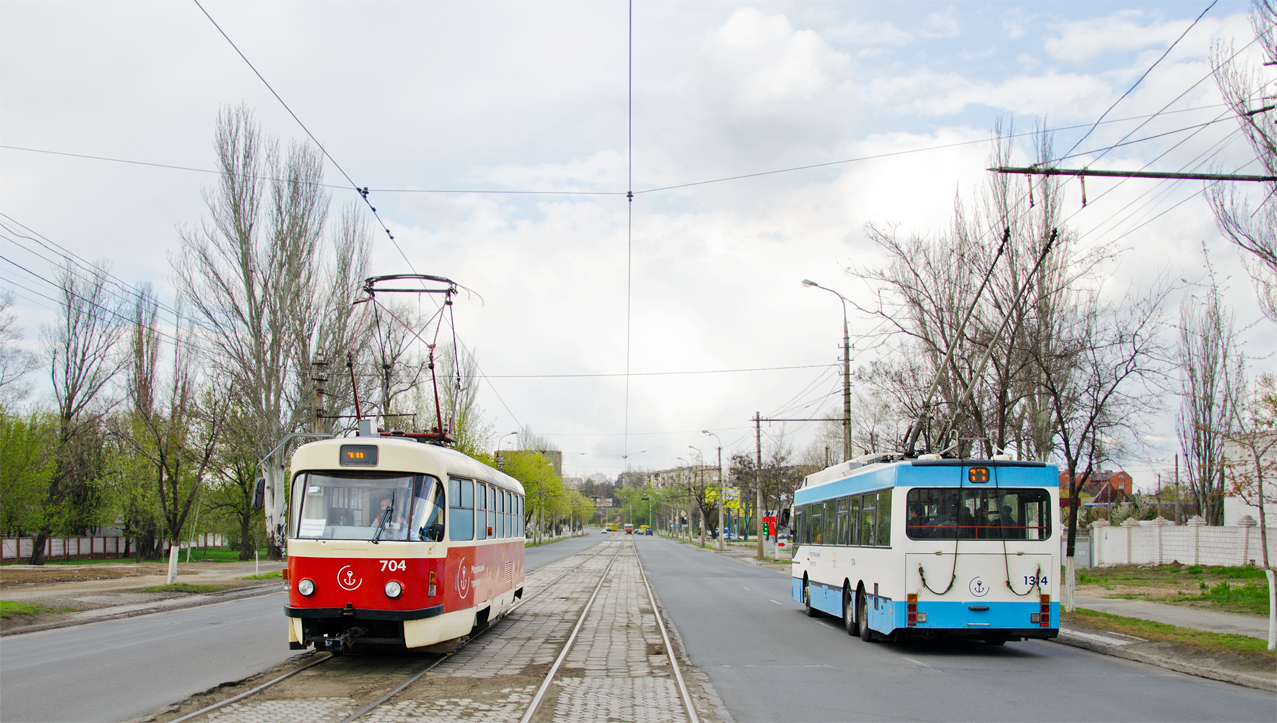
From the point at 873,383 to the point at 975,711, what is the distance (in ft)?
61.3

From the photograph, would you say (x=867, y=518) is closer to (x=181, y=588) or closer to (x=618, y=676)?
(x=618, y=676)

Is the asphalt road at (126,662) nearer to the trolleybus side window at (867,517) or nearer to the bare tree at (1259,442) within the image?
the trolleybus side window at (867,517)

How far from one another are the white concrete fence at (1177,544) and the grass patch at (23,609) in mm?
34855

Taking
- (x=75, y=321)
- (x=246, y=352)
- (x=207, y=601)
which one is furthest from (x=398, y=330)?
(x=207, y=601)

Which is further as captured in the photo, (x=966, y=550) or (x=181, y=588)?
(x=181, y=588)

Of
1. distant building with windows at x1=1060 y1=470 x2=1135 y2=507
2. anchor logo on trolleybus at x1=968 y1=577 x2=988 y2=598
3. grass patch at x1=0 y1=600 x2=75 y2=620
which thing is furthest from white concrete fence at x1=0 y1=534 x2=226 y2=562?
distant building with windows at x1=1060 y1=470 x2=1135 y2=507

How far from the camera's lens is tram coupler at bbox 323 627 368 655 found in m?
10.6

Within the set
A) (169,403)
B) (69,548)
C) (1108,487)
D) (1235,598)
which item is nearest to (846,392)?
(1235,598)

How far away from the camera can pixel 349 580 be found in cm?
1065

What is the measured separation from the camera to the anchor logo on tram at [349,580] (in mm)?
10633

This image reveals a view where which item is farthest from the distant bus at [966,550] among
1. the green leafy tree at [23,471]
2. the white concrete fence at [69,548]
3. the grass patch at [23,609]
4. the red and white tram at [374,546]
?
the green leafy tree at [23,471]

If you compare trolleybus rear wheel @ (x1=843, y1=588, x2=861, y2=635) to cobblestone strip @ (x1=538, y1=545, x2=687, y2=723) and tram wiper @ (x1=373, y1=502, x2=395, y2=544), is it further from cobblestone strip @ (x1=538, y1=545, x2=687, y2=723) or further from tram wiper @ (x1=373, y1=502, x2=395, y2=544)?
tram wiper @ (x1=373, y1=502, x2=395, y2=544)

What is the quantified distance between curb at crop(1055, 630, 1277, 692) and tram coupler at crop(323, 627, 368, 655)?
10.3m

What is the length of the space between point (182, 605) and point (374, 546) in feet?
49.4
